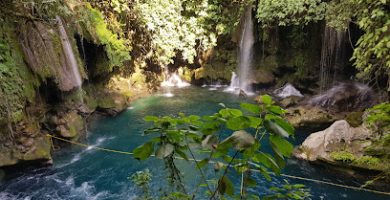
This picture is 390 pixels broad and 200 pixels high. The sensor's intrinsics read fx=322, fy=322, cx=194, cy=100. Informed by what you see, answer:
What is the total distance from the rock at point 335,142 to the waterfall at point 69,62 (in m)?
6.45

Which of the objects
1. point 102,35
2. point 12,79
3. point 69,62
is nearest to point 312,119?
point 69,62

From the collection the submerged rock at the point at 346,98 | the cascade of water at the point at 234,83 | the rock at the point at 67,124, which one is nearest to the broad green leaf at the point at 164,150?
the rock at the point at 67,124

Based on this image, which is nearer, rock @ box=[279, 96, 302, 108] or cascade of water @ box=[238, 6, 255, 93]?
rock @ box=[279, 96, 302, 108]

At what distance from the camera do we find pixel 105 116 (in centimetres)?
1119

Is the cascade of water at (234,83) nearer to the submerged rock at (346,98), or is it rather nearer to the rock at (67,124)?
the submerged rock at (346,98)

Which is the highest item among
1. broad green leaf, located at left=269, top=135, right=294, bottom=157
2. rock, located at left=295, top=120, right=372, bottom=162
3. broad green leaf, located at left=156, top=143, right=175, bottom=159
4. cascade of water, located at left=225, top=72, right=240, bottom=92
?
broad green leaf, located at left=269, top=135, right=294, bottom=157

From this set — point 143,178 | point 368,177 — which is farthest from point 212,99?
point 143,178

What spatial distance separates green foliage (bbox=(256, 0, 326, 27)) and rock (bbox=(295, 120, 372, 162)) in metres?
4.70

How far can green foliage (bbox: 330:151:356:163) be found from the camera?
23.3 ft

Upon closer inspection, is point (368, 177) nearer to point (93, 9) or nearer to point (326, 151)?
point (326, 151)

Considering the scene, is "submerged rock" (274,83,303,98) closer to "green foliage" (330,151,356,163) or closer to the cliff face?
"green foliage" (330,151,356,163)

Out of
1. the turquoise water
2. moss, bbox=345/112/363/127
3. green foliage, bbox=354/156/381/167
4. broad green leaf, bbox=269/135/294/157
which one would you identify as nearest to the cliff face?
the turquoise water

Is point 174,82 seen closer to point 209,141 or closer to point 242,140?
point 209,141

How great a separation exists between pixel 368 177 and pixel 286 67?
818 centimetres
